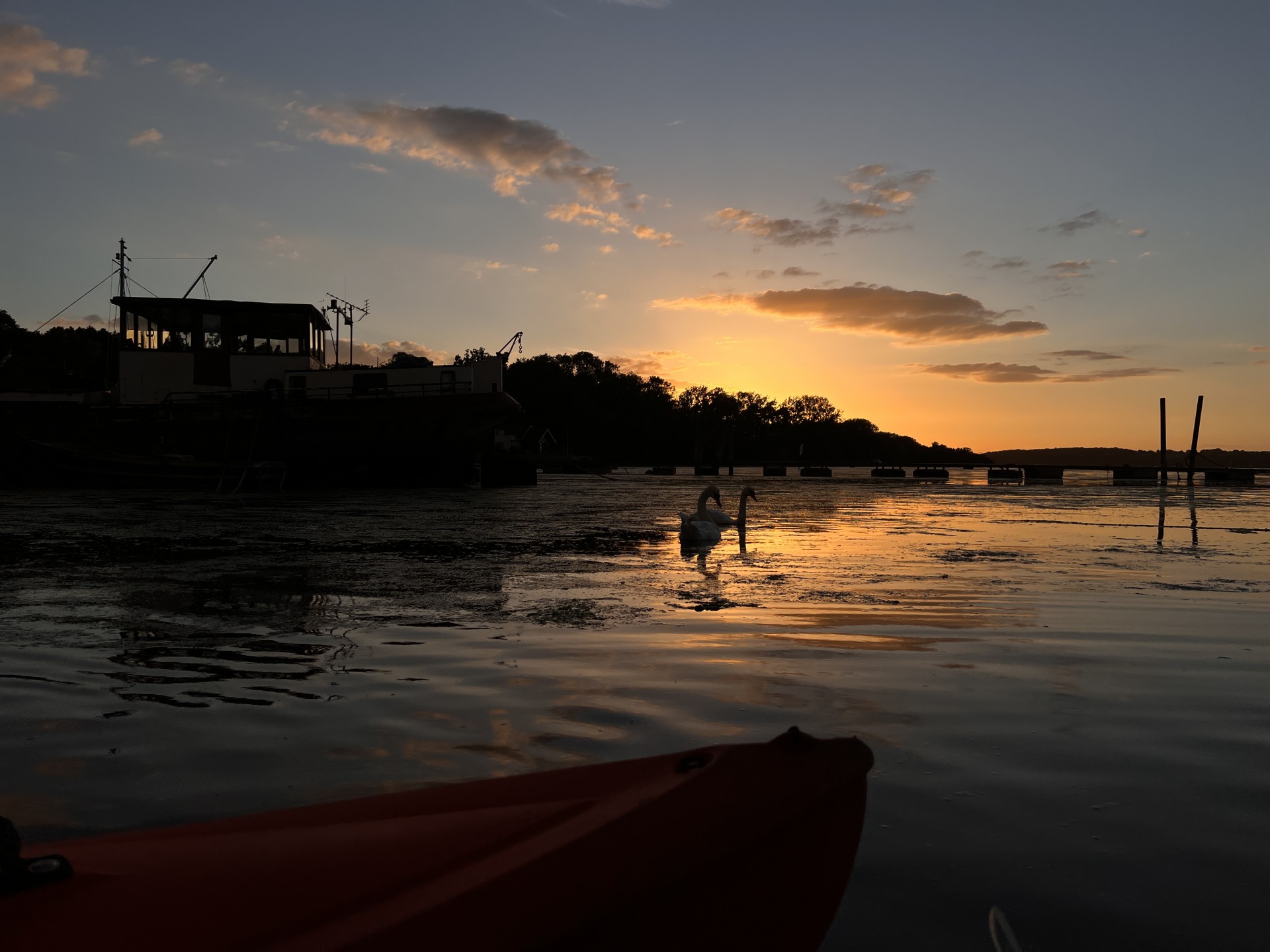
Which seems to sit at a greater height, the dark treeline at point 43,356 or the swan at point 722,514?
the dark treeline at point 43,356

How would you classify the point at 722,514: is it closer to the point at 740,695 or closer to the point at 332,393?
the point at 740,695

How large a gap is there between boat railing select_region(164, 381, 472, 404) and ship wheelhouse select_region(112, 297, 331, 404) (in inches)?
23.0

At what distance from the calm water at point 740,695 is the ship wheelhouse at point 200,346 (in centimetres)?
2215

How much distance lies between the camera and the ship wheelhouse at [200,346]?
110ft

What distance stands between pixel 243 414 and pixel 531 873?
105ft

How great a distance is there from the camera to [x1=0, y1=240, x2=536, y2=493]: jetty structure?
30.9m

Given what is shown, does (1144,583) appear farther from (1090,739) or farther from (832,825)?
(832,825)

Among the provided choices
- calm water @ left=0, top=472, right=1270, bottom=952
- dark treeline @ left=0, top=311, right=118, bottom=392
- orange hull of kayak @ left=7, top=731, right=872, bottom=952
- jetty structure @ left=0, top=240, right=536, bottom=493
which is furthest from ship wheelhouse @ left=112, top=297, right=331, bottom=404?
dark treeline @ left=0, top=311, right=118, bottom=392

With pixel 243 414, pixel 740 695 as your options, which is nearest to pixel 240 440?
pixel 243 414

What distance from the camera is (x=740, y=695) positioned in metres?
5.33

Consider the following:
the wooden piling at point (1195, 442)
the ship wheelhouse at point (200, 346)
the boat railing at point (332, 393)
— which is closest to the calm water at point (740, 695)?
the boat railing at point (332, 393)

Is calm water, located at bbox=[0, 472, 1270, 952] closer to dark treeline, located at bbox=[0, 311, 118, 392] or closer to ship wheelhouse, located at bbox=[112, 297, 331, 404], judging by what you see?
ship wheelhouse, located at bbox=[112, 297, 331, 404]

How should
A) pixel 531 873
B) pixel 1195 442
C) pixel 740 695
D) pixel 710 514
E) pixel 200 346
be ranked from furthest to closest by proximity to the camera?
1. pixel 1195 442
2. pixel 200 346
3. pixel 710 514
4. pixel 740 695
5. pixel 531 873

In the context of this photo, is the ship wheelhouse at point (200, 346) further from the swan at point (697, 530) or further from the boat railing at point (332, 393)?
the swan at point (697, 530)
